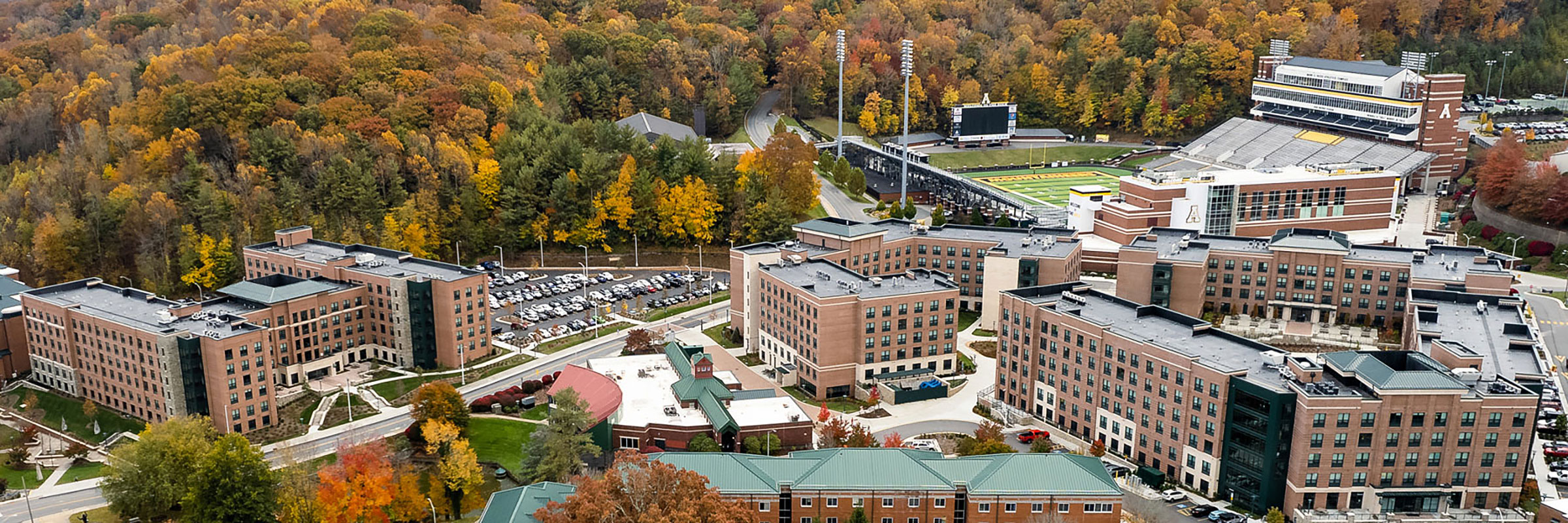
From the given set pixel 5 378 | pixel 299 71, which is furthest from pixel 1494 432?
pixel 299 71

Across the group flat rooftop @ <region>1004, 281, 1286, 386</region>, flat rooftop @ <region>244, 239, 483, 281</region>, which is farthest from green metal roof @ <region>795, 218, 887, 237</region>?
flat rooftop @ <region>244, 239, 483, 281</region>

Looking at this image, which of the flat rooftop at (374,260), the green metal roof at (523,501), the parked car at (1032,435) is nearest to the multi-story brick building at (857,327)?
the parked car at (1032,435)

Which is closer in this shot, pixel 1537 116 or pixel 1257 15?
pixel 1537 116

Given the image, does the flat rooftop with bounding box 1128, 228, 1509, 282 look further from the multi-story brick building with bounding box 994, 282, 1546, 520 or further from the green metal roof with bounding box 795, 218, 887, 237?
the green metal roof with bounding box 795, 218, 887, 237

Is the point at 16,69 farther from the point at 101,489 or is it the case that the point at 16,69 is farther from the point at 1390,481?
the point at 1390,481

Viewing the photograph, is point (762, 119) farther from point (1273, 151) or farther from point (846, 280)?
point (846, 280)

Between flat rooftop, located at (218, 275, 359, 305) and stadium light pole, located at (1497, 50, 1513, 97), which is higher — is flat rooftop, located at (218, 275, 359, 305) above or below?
below

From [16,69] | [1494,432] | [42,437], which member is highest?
[16,69]

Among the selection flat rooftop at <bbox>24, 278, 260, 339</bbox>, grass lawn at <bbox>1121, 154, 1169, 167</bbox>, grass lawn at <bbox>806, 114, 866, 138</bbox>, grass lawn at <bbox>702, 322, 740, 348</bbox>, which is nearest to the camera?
flat rooftop at <bbox>24, 278, 260, 339</bbox>
